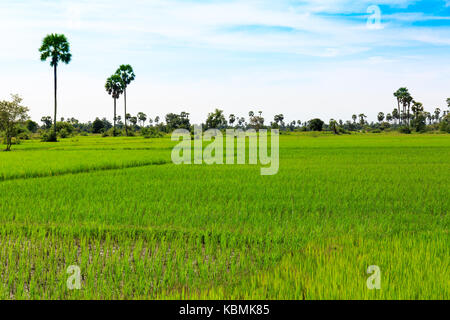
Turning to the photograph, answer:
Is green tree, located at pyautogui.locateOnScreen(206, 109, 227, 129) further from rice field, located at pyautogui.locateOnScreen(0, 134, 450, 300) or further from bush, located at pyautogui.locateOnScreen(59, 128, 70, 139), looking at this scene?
rice field, located at pyautogui.locateOnScreen(0, 134, 450, 300)

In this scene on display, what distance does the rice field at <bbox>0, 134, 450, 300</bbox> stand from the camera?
3.50 m

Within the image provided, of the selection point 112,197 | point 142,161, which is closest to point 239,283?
point 112,197

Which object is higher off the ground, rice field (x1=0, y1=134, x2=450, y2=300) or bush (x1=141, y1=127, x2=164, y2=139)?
bush (x1=141, y1=127, x2=164, y2=139)

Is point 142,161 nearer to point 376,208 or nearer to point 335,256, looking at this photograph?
point 376,208

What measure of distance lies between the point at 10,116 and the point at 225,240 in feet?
87.1

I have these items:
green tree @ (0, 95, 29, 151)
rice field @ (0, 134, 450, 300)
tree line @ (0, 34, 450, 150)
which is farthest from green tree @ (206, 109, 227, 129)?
rice field @ (0, 134, 450, 300)

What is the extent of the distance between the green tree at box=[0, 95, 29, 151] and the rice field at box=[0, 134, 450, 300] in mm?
19415

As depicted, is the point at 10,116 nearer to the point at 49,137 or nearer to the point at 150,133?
the point at 49,137

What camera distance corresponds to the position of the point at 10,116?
26.8 m

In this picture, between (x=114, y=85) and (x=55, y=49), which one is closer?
(x=55, y=49)

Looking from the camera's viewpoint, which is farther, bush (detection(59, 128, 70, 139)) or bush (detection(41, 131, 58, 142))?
bush (detection(59, 128, 70, 139))

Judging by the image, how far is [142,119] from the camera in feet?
323

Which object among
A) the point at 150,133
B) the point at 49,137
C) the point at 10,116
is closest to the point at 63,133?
the point at 150,133
